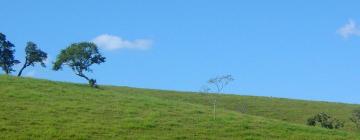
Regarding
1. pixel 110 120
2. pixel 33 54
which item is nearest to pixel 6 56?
pixel 33 54

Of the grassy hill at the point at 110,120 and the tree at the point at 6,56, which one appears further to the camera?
the tree at the point at 6,56

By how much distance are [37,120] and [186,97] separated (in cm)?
3803

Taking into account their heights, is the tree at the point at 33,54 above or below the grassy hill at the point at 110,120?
above

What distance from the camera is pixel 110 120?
44719mm

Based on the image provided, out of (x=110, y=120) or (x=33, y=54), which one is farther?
(x=33, y=54)

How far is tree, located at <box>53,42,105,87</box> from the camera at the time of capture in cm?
7288

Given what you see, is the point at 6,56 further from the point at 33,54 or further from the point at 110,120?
the point at 110,120

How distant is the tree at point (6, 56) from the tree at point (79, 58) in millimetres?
10060

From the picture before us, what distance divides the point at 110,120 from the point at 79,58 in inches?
1155

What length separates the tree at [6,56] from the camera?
80250 mm

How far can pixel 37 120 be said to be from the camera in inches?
1676

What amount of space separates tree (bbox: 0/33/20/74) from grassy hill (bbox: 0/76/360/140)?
51.0 ft

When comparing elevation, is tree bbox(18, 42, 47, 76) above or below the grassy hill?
above

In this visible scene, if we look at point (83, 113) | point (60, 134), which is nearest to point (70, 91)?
point (83, 113)
